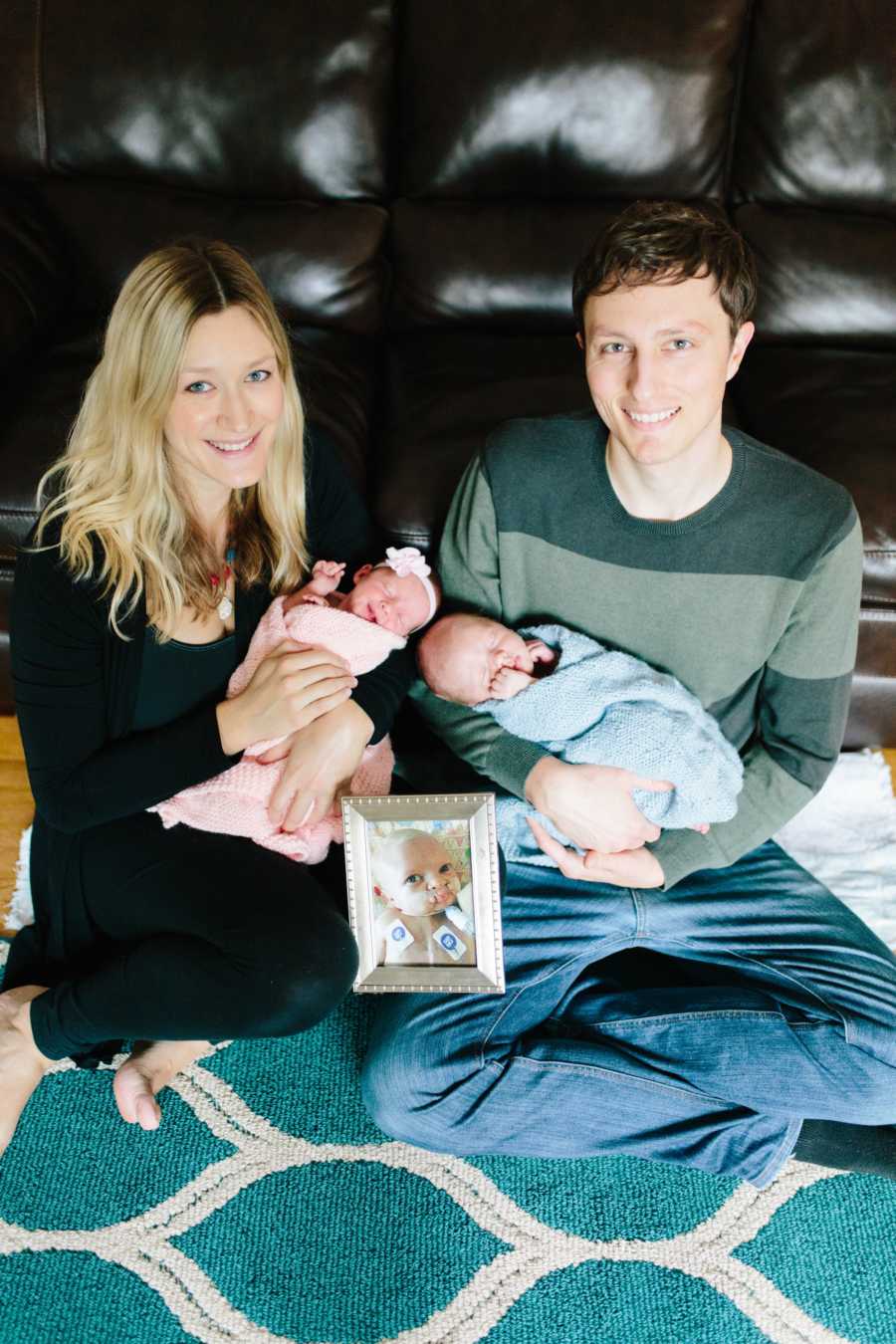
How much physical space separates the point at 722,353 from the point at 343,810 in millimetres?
804

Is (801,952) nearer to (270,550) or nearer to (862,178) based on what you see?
(270,550)

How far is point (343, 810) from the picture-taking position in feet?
4.85

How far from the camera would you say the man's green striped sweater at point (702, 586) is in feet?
4.70

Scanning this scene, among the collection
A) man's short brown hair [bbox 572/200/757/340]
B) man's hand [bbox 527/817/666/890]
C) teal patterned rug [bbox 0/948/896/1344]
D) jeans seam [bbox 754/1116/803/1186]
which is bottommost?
teal patterned rug [bbox 0/948/896/1344]

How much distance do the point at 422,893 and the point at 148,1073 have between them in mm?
494

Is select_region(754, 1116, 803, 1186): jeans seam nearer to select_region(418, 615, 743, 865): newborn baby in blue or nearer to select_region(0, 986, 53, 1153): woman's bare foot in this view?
select_region(418, 615, 743, 865): newborn baby in blue

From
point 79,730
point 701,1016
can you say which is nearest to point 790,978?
point 701,1016

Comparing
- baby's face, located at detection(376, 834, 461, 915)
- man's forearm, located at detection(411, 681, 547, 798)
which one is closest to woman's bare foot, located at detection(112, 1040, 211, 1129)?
baby's face, located at detection(376, 834, 461, 915)

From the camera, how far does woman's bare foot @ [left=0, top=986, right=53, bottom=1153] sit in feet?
4.91

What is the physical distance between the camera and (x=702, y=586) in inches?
57.7

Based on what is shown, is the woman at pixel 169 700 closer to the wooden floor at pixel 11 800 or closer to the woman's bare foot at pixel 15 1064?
the woman's bare foot at pixel 15 1064

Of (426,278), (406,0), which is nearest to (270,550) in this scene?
(426,278)

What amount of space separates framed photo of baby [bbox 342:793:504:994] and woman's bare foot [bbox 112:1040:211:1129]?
32cm

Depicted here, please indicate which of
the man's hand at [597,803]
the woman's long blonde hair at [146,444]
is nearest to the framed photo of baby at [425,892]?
the man's hand at [597,803]
